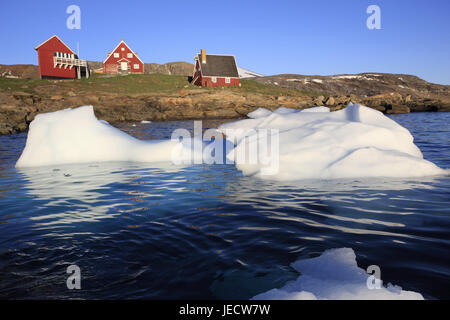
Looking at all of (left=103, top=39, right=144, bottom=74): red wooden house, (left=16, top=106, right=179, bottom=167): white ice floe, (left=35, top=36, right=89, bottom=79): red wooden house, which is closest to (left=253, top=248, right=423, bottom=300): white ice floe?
(left=16, top=106, right=179, bottom=167): white ice floe

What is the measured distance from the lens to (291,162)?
259 inches

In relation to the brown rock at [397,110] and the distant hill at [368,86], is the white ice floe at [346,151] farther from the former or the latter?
the distant hill at [368,86]

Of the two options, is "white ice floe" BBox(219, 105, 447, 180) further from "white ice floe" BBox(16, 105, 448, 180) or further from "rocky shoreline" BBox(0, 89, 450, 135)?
"rocky shoreline" BBox(0, 89, 450, 135)

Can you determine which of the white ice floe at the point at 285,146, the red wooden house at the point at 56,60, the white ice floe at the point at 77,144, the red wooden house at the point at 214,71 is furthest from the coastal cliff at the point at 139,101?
the white ice floe at the point at 285,146

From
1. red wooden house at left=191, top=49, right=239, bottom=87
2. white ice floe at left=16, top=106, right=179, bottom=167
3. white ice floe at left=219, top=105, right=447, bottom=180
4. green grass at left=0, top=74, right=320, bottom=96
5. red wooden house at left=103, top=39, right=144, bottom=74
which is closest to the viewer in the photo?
white ice floe at left=219, top=105, right=447, bottom=180

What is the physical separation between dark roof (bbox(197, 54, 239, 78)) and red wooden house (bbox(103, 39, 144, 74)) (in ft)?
40.9

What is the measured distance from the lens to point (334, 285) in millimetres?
2459

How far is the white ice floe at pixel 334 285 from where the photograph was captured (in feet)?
7.39

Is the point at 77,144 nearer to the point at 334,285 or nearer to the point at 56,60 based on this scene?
the point at 334,285

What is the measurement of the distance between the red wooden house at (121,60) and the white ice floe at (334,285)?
53.9m

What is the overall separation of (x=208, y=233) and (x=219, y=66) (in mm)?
47320

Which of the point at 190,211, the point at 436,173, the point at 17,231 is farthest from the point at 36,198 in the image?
the point at 436,173

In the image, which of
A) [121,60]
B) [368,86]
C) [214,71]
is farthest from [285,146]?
[368,86]

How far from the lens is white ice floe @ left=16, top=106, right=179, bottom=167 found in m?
8.73
